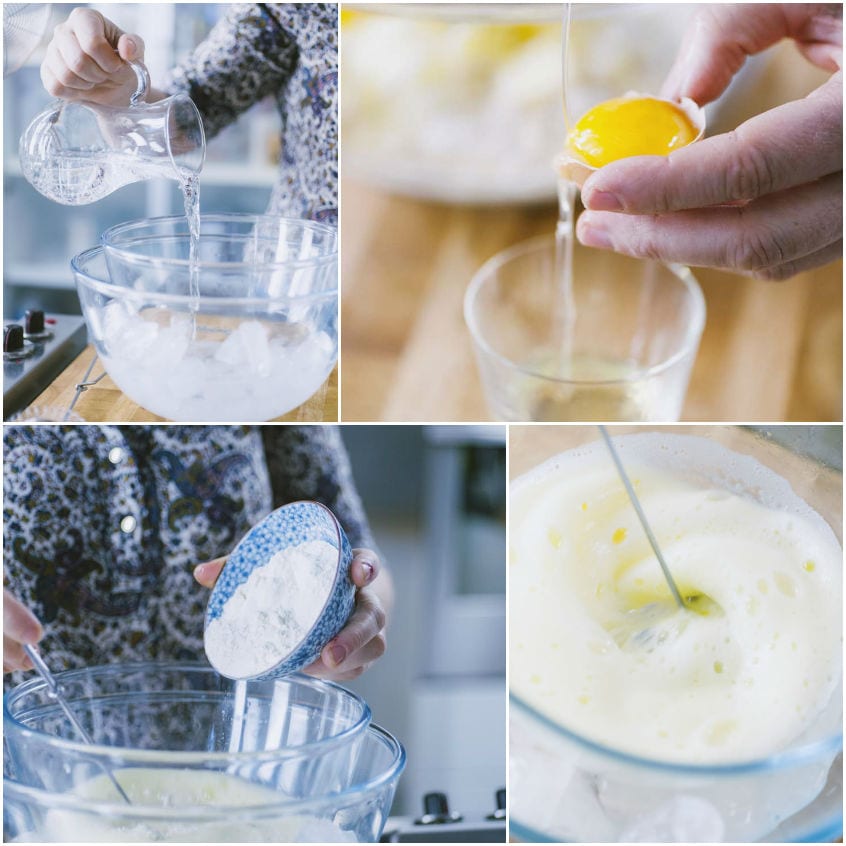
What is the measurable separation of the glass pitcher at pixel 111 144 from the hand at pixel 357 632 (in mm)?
245

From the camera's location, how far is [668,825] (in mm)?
496

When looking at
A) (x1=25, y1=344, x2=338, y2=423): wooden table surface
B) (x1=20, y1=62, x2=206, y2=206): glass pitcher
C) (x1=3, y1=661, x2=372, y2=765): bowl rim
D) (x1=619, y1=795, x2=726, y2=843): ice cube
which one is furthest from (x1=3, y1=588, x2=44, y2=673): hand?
(x1=619, y1=795, x2=726, y2=843): ice cube

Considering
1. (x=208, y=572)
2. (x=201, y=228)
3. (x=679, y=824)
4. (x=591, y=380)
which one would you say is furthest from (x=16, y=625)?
(x=591, y=380)

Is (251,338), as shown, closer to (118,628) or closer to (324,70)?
(324,70)

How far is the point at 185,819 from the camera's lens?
42 centimetres

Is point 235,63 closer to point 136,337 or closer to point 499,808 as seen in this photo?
point 136,337

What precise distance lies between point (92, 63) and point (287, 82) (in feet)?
0.38

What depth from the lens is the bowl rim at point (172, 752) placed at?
16.5 inches

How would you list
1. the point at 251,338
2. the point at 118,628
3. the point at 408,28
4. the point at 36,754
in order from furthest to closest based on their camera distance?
the point at 408,28 → the point at 118,628 → the point at 251,338 → the point at 36,754

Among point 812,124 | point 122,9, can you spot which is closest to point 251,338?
point 122,9

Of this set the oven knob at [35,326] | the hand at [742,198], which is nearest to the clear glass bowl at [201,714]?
the oven knob at [35,326]

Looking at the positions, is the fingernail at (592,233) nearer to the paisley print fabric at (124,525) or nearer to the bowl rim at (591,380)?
Result: the bowl rim at (591,380)

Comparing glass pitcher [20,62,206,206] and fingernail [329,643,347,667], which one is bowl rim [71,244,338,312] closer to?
glass pitcher [20,62,206,206]

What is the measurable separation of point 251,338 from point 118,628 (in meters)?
0.30
